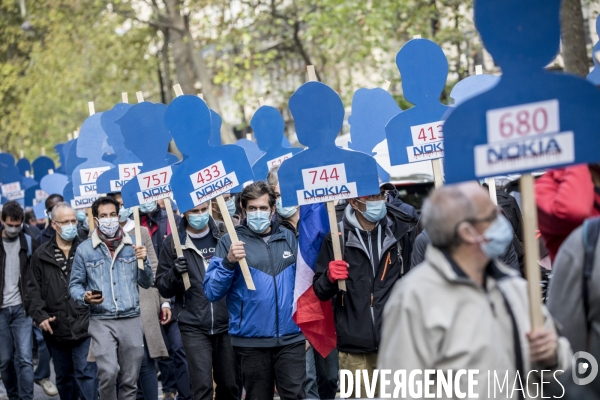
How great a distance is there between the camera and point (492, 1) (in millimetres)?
4355

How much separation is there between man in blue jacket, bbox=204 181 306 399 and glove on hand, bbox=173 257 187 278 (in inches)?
29.7

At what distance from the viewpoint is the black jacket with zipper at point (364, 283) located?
695cm

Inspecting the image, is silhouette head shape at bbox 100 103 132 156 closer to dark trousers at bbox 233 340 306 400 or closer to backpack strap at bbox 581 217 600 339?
dark trousers at bbox 233 340 306 400

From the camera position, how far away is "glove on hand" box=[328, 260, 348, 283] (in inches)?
270

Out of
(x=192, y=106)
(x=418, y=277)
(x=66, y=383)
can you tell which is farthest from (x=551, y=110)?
(x=66, y=383)

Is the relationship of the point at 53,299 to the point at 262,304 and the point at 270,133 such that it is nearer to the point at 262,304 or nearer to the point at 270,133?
the point at 270,133

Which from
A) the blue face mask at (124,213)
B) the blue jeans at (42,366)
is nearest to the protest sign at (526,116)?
the blue face mask at (124,213)

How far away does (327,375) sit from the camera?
884cm

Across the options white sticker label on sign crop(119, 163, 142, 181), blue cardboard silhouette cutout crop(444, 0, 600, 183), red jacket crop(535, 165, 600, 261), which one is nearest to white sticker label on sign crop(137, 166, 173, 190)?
white sticker label on sign crop(119, 163, 142, 181)

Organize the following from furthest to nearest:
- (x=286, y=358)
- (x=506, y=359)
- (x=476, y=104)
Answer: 1. (x=286, y=358)
2. (x=476, y=104)
3. (x=506, y=359)

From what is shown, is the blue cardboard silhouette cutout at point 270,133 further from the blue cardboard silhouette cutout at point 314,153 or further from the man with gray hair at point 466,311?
the man with gray hair at point 466,311

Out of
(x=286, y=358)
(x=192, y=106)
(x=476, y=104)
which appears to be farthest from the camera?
(x=192, y=106)

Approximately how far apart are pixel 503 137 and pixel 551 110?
0.23 meters

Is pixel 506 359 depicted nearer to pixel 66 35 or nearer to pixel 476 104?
pixel 476 104
